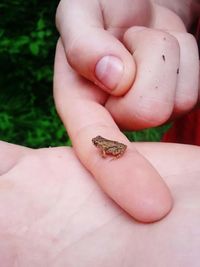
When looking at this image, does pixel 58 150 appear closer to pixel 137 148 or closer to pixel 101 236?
pixel 137 148

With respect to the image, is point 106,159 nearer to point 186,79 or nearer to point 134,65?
point 134,65

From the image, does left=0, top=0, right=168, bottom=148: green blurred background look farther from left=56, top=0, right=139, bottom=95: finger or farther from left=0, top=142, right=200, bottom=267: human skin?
left=0, top=142, right=200, bottom=267: human skin

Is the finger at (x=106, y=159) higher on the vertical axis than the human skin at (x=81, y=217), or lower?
higher

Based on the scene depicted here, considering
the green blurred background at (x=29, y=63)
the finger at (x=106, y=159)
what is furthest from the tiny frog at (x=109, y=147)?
the green blurred background at (x=29, y=63)

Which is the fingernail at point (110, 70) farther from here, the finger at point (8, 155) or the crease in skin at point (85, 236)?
the crease in skin at point (85, 236)

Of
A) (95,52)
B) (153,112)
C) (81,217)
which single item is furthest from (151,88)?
(81,217)

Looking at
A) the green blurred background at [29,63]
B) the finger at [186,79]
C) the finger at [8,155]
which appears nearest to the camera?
Result: the finger at [8,155]

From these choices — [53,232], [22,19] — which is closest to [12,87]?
[22,19]

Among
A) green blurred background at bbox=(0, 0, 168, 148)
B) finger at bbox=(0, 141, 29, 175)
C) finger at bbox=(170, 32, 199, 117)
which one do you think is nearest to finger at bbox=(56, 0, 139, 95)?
finger at bbox=(170, 32, 199, 117)
